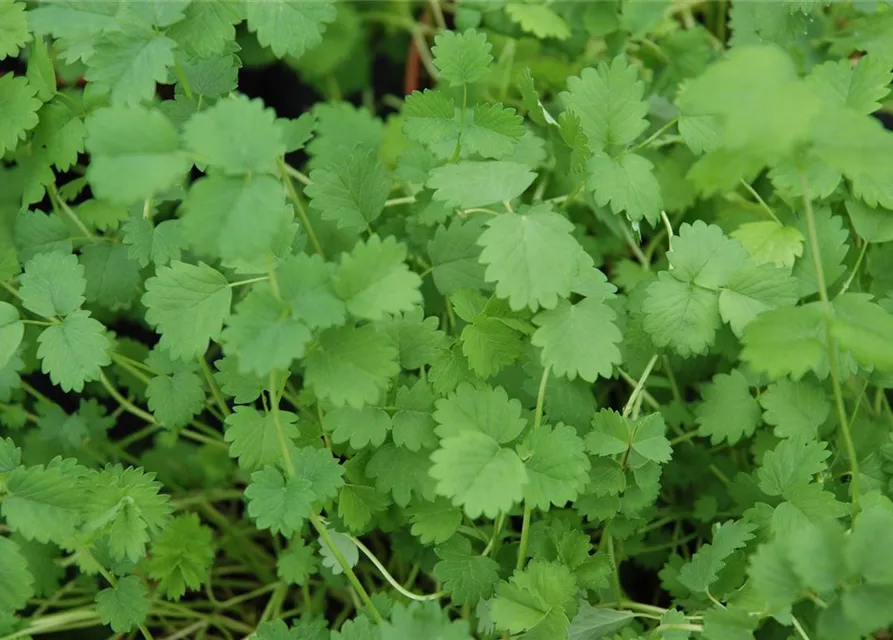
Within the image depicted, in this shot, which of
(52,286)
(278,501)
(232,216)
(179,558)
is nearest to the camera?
(232,216)

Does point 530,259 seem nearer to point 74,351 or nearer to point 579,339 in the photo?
point 579,339

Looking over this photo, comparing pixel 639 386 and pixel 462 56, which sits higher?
pixel 462 56

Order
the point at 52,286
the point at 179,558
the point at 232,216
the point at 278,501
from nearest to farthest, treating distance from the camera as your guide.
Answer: the point at 232,216 → the point at 278,501 → the point at 52,286 → the point at 179,558

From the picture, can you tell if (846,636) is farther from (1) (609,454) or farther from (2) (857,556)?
(1) (609,454)

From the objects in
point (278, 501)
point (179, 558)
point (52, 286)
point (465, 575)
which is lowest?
point (179, 558)

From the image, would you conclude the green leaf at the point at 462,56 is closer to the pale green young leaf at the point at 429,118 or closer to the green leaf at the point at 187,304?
the pale green young leaf at the point at 429,118

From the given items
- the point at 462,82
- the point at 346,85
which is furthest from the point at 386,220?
the point at 346,85

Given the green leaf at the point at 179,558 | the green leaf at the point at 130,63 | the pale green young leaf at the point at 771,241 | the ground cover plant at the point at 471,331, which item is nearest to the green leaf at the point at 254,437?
the ground cover plant at the point at 471,331

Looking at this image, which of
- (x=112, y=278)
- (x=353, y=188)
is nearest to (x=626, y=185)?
(x=353, y=188)
